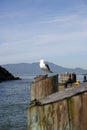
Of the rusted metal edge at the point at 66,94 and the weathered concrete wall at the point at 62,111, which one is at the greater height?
the rusted metal edge at the point at 66,94

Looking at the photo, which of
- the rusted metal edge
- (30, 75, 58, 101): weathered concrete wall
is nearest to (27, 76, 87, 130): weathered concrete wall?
the rusted metal edge

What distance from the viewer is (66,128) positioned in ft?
10.8

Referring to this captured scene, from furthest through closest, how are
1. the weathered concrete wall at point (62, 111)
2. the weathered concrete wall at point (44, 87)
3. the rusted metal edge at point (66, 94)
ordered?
the weathered concrete wall at point (44, 87) → the rusted metal edge at point (66, 94) → the weathered concrete wall at point (62, 111)

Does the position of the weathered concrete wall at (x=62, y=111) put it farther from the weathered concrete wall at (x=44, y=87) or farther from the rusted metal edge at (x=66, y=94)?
the weathered concrete wall at (x=44, y=87)

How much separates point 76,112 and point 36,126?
A: 0.42 meters

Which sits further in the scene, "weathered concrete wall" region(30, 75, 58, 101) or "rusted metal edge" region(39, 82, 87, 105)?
"weathered concrete wall" region(30, 75, 58, 101)

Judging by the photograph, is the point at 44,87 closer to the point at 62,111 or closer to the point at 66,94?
the point at 66,94

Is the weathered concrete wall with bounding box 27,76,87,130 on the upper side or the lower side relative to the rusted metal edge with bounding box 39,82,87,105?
lower

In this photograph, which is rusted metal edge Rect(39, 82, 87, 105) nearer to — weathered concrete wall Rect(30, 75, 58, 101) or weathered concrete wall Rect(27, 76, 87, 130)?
weathered concrete wall Rect(27, 76, 87, 130)

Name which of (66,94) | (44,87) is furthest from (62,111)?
(44,87)

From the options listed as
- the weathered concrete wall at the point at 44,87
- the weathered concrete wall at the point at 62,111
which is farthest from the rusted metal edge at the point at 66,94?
the weathered concrete wall at the point at 44,87

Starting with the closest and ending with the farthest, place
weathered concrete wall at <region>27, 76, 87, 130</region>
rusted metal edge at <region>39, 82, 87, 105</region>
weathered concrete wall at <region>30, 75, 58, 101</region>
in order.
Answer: weathered concrete wall at <region>27, 76, 87, 130</region> → rusted metal edge at <region>39, 82, 87, 105</region> → weathered concrete wall at <region>30, 75, 58, 101</region>

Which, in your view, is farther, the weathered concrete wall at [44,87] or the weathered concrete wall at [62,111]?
the weathered concrete wall at [44,87]

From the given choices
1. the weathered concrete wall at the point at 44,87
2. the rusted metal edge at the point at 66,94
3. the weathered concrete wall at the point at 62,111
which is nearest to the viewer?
the weathered concrete wall at the point at 62,111
